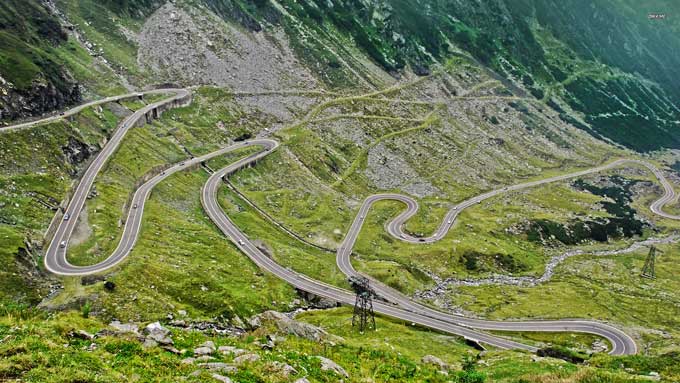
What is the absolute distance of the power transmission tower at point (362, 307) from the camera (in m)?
90.6

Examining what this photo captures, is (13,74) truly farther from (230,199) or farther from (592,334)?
(592,334)

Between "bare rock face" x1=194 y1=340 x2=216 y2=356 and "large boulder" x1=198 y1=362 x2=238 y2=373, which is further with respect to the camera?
"bare rock face" x1=194 y1=340 x2=216 y2=356

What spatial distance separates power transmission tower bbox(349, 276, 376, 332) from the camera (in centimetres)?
9062

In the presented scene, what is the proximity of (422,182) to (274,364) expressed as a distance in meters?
167

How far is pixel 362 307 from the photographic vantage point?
96625 millimetres

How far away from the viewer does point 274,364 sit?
99.2 feet

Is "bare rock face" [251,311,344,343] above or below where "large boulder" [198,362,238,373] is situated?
below

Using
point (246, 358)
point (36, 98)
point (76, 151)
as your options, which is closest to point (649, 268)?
point (246, 358)

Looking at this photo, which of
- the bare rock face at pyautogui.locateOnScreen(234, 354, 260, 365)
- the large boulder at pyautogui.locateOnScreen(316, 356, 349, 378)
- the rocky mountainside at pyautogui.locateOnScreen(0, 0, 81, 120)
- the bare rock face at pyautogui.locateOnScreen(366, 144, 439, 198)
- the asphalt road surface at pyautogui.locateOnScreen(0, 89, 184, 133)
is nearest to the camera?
the bare rock face at pyautogui.locateOnScreen(234, 354, 260, 365)

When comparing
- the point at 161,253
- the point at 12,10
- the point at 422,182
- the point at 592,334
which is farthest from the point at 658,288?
the point at 12,10

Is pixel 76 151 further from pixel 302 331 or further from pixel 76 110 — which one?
pixel 302 331

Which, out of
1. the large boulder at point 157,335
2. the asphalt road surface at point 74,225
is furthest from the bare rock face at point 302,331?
the asphalt road surface at point 74,225

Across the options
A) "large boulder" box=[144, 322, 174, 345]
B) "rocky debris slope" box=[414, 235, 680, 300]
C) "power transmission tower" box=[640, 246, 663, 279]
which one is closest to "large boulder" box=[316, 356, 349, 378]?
"large boulder" box=[144, 322, 174, 345]

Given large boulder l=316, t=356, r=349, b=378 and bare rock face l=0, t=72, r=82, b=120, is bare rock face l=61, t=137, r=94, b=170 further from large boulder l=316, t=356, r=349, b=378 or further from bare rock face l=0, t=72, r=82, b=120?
large boulder l=316, t=356, r=349, b=378
